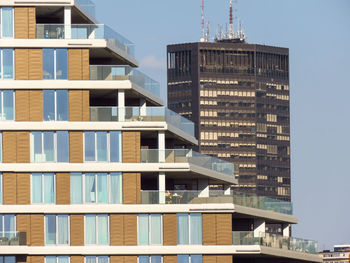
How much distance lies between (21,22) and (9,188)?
43.3 feet

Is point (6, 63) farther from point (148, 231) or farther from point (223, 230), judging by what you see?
point (223, 230)

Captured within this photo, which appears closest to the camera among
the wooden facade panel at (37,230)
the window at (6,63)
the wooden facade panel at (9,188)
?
the wooden facade panel at (37,230)

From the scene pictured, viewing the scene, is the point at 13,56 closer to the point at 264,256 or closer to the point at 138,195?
the point at 138,195

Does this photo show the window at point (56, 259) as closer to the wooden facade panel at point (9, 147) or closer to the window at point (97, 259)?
the window at point (97, 259)

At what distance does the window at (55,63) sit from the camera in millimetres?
121062

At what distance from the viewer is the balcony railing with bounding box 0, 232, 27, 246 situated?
118 metres

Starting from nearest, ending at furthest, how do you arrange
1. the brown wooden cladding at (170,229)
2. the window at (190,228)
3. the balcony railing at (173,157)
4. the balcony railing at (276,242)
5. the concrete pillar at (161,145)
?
the brown wooden cladding at (170,229), the window at (190,228), the balcony railing at (173,157), the concrete pillar at (161,145), the balcony railing at (276,242)

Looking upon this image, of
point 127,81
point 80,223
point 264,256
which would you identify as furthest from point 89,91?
point 264,256

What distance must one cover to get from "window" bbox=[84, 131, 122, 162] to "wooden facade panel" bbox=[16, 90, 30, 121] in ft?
16.1

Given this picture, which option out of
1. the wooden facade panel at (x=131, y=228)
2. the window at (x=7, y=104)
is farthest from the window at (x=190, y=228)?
the window at (x=7, y=104)

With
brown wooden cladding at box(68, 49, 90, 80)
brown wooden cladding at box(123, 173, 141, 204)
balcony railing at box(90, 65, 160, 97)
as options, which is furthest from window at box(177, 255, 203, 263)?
brown wooden cladding at box(68, 49, 90, 80)

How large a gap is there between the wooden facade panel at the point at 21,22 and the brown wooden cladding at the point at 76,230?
48.6ft

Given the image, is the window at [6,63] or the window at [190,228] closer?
the window at [6,63]

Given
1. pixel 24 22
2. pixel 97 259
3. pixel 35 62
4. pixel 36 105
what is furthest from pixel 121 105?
pixel 97 259
